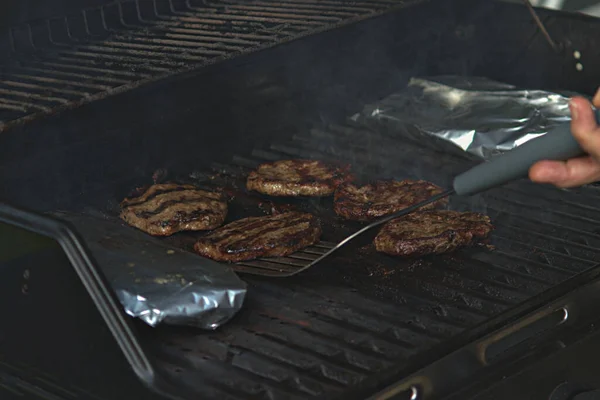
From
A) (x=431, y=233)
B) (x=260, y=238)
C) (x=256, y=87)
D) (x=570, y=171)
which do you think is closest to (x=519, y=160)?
(x=570, y=171)

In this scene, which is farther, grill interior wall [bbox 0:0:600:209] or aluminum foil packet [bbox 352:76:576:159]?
aluminum foil packet [bbox 352:76:576:159]

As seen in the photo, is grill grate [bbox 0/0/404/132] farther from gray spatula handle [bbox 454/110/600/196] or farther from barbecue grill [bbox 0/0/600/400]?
gray spatula handle [bbox 454/110/600/196]

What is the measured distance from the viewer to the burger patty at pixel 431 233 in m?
2.63

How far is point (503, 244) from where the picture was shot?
9.04 feet

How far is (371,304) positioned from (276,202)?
2.70ft

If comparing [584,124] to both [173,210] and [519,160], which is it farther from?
[173,210]

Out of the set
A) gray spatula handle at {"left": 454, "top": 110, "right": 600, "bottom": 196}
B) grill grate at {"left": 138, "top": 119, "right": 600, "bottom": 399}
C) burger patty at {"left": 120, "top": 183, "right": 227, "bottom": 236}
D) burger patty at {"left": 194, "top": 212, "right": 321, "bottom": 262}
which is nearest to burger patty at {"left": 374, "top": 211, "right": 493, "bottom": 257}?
grill grate at {"left": 138, "top": 119, "right": 600, "bottom": 399}

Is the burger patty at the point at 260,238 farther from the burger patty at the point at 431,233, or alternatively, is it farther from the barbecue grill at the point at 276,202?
the burger patty at the point at 431,233

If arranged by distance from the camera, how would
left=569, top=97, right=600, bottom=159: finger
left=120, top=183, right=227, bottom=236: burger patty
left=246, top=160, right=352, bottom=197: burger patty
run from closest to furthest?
left=569, top=97, right=600, bottom=159: finger, left=120, top=183, right=227, bottom=236: burger patty, left=246, top=160, right=352, bottom=197: burger patty

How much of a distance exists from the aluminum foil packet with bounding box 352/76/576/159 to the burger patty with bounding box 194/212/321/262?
947 mm

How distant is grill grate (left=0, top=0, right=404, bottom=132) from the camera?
2.65 metres

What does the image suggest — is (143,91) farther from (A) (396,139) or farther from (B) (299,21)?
(A) (396,139)

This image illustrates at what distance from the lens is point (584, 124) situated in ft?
5.78

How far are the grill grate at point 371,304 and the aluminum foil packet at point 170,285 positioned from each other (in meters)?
0.07
